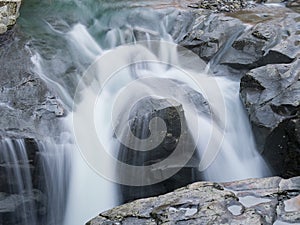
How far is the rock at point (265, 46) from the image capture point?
20.6 ft

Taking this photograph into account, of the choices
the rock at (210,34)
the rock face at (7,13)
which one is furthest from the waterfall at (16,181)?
the rock at (210,34)

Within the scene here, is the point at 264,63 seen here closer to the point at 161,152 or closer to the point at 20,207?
the point at 161,152

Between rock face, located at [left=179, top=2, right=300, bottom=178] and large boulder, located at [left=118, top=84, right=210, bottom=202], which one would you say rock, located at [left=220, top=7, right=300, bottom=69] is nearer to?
rock face, located at [left=179, top=2, right=300, bottom=178]

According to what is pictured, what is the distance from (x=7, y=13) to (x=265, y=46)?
13.3ft

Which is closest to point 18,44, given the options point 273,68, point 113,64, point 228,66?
point 113,64

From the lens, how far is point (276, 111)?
16.9ft

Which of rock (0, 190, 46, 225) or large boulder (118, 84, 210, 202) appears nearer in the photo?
rock (0, 190, 46, 225)

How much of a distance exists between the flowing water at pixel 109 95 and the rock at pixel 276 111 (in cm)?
21

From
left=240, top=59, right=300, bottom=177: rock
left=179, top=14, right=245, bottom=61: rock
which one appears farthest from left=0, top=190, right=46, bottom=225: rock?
left=179, top=14, right=245, bottom=61: rock

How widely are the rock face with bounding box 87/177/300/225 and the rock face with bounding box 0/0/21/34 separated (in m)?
4.46

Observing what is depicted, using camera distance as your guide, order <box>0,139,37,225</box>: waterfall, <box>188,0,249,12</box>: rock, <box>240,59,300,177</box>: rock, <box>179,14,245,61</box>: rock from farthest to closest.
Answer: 1. <box>188,0,249,12</box>: rock
2. <box>179,14,245,61</box>: rock
3. <box>240,59,300,177</box>: rock
4. <box>0,139,37,225</box>: waterfall

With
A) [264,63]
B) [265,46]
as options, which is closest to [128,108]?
[264,63]

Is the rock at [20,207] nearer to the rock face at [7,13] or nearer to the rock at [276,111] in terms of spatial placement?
the rock at [276,111]

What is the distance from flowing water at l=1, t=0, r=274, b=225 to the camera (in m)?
4.95
